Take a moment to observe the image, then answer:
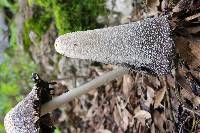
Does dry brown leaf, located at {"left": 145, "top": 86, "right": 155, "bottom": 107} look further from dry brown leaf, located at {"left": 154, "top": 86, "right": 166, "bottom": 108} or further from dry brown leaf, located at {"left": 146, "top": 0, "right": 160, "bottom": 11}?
dry brown leaf, located at {"left": 146, "top": 0, "right": 160, "bottom": 11}

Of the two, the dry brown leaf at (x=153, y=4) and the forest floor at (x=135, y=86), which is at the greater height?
the dry brown leaf at (x=153, y=4)

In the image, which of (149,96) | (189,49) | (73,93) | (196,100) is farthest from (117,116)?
(189,49)

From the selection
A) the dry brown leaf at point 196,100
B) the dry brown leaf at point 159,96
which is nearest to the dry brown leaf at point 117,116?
the dry brown leaf at point 159,96

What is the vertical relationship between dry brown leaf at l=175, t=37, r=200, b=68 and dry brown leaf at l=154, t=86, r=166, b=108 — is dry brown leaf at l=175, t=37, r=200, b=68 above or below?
above

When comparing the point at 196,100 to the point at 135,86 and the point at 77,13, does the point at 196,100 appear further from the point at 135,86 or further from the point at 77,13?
the point at 77,13

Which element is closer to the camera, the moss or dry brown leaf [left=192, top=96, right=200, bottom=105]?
dry brown leaf [left=192, top=96, right=200, bottom=105]

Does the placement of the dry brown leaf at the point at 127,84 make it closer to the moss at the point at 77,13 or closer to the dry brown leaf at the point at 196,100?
the moss at the point at 77,13

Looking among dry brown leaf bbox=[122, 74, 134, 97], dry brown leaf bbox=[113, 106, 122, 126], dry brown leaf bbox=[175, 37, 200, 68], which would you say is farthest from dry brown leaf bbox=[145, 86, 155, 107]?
dry brown leaf bbox=[175, 37, 200, 68]

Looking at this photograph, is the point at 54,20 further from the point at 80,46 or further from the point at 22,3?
the point at 80,46

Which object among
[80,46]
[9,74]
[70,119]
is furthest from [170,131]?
[9,74]
